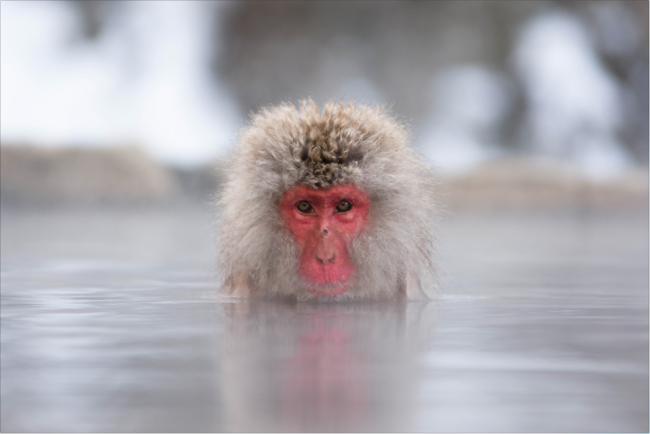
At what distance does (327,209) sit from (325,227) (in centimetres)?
9

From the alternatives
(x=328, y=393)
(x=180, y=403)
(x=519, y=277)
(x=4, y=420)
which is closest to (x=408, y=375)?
(x=328, y=393)

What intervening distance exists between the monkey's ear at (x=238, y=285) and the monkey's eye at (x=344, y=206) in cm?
47

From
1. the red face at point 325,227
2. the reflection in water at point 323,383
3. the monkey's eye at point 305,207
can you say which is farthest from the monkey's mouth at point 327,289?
the reflection in water at point 323,383

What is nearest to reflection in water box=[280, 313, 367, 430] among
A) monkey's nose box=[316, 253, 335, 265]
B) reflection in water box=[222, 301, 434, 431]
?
reflection in water box=[222, 301, 434, 431]

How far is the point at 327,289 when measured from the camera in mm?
2871

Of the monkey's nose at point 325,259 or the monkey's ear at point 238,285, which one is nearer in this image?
the monkey's nose at point 325,259

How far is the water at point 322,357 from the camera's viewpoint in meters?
1.45

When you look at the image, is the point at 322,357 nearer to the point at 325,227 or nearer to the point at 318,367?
the point at 318,367

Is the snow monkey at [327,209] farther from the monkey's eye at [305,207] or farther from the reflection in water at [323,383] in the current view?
the reflection in water at [323,383]

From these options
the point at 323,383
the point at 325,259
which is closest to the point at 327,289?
the point at 325,259

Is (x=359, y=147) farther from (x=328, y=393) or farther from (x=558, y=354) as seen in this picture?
(x=328, y=393)

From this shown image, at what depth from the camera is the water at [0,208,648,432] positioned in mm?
1449

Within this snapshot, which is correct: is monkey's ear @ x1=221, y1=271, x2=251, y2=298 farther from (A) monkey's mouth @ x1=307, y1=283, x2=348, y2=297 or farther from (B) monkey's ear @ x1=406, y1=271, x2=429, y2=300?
(B) monkey's ear @ x1=406, y1=271, x2=429, y2=300

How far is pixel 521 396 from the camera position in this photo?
61.6 inches
